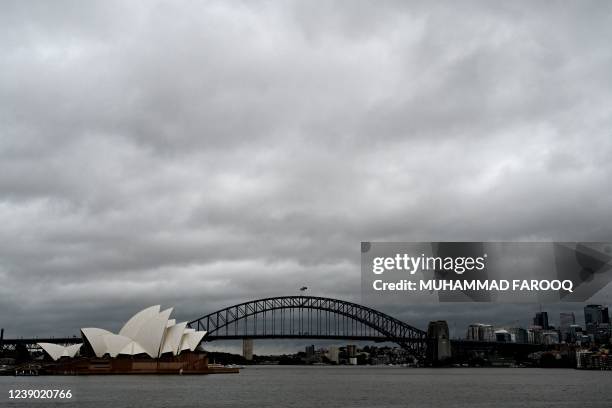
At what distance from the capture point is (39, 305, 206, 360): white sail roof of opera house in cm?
9188

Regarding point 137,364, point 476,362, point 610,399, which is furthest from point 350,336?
point 610,399

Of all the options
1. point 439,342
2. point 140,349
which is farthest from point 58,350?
point 439,342

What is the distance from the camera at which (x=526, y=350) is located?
183 m

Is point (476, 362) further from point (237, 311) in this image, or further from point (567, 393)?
point (567, 393)

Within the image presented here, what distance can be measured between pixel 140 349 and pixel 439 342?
69519mm

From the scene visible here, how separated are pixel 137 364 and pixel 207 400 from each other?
154 ft

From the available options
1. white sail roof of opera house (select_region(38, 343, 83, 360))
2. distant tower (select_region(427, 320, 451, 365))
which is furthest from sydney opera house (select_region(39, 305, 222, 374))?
distant tower (select_region(427, 320, 451, 365))

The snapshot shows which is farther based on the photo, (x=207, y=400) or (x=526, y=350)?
(x=526, y=350)

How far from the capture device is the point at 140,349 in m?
92.1

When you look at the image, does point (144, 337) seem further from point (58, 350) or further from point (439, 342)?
point (439, 342)

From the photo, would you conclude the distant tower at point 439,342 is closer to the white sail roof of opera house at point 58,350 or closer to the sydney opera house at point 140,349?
the sydney opera house at point 140,349

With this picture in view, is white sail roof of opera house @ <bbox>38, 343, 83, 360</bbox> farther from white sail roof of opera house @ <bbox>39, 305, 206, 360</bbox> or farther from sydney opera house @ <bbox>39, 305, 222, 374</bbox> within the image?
white sail roof of opera house @ <bbox>39, 305, 206, 360</bbox>

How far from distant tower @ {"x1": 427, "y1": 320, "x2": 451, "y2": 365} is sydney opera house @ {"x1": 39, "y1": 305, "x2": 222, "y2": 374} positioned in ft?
199

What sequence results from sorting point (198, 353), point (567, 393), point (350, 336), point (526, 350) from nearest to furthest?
point (567, 393)
point (198, 353)
point (350, 336)
point (526, 350)
